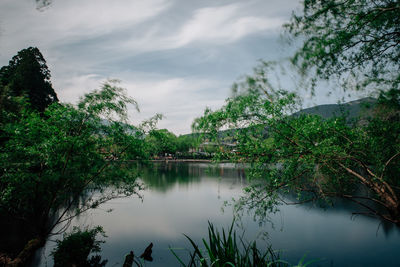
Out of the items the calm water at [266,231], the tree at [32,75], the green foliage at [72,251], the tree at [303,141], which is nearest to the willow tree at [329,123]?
the tree at [303,141]

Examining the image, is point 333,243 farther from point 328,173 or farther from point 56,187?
point 56,187

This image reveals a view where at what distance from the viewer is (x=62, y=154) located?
612cm

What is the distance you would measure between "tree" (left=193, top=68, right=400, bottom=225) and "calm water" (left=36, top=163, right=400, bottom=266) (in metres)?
1.84

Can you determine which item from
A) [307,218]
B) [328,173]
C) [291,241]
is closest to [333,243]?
[291,241]

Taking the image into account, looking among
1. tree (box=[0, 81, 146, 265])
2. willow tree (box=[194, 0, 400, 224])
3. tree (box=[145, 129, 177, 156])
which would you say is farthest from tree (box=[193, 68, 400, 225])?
tree (box=[0, 81, 146, 265])

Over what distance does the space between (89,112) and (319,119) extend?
5.71 meters

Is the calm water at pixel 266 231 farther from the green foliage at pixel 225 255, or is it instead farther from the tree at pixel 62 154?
the green foliage at pixel 225 255

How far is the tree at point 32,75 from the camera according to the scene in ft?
63.6

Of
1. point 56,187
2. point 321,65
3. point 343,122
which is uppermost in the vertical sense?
point 321,65

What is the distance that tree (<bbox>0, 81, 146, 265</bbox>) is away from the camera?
18.1 feet

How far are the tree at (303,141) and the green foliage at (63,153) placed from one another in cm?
324

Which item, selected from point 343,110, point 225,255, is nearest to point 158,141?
point 225,255

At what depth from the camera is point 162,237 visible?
12.2 meters

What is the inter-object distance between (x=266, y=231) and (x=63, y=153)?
10.9 metres
